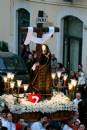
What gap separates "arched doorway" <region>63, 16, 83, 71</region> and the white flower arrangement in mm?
9351

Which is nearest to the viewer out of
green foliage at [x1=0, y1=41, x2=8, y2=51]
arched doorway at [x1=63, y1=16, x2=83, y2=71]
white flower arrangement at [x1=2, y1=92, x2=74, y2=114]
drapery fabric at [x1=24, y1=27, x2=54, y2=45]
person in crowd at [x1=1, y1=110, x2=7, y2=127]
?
person in crowd at [x1=1, y1=110, x2=7, y2=127]

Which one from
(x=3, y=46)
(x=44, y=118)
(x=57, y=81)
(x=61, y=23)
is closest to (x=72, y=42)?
(x=61, y=23)

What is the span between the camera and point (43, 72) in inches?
650

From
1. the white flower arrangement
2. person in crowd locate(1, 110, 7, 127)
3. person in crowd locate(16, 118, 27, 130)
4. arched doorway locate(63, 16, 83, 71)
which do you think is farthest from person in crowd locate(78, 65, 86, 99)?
person in crowd locate(16, 118, 27, 130)

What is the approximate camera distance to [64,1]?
27.0 m

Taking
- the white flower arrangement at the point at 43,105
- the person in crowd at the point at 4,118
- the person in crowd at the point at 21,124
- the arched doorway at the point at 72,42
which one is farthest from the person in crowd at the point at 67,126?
the arched doorway at the point at 72,42

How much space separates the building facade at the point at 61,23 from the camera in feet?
85.9

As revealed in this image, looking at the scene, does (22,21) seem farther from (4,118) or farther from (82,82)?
(4,118)

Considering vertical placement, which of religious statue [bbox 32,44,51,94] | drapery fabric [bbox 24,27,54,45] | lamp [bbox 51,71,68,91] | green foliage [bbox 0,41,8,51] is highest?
drapery fabric [bbox 24,27,54,45]

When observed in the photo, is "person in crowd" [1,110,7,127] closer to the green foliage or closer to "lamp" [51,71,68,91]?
"lamp" [51,71,68,91]

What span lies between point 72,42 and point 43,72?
11.4 m

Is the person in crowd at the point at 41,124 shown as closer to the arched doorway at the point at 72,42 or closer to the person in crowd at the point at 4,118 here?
the person in crowd at the point at 4,118

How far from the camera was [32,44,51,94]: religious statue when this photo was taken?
1642 centimetres

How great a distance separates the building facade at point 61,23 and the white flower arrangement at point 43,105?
8.29m
